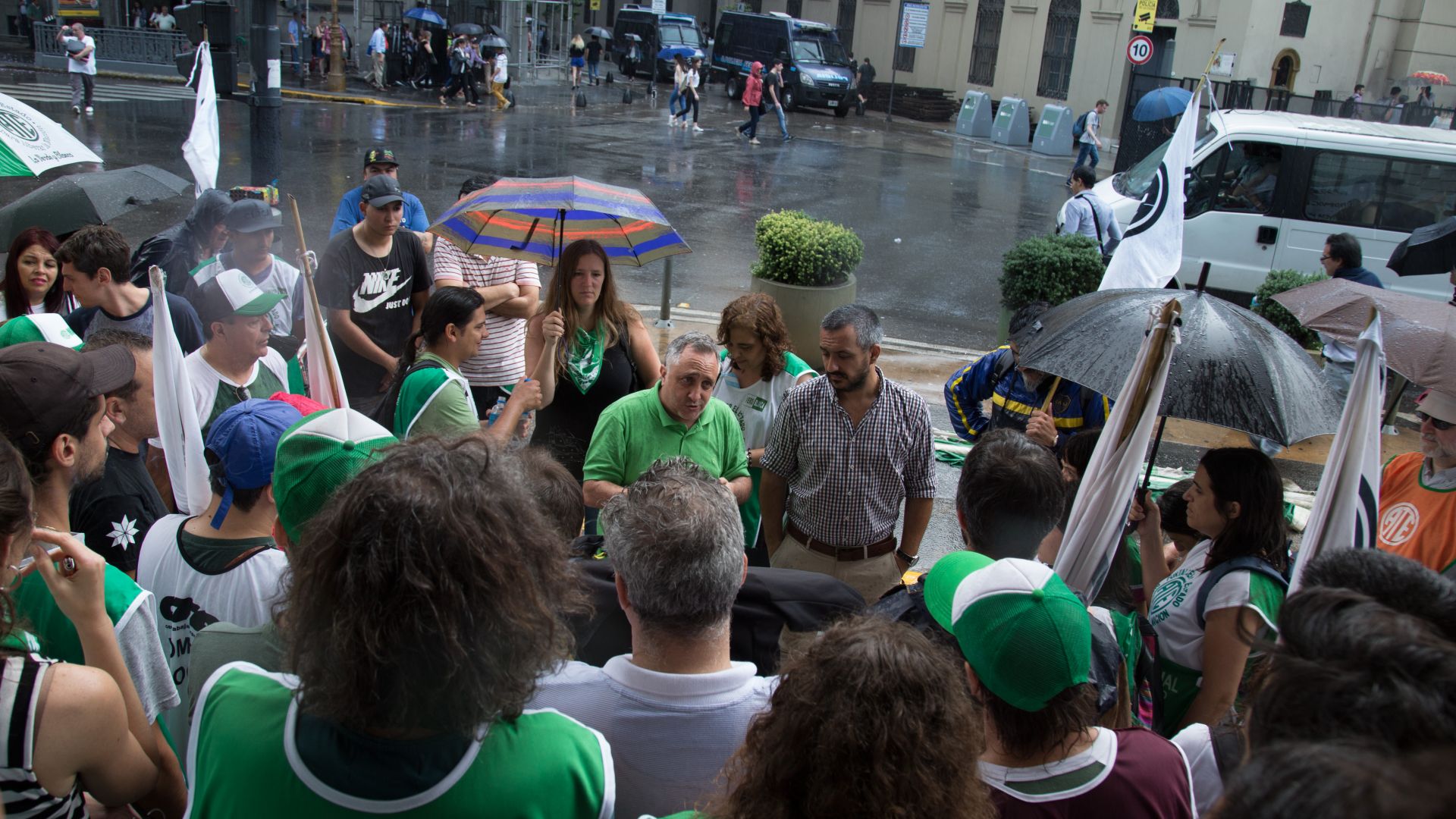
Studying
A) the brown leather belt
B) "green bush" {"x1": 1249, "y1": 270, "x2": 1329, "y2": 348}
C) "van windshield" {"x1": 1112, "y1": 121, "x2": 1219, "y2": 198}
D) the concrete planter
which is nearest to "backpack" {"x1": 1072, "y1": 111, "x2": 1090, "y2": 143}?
"van windshield" {"x1": 1112, "y1": 121, "x2": 1219, "y2": 198}

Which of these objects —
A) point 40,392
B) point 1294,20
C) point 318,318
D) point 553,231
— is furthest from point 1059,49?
point 40,392

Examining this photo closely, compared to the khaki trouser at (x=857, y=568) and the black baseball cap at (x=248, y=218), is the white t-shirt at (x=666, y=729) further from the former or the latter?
the black baseball cap at (x=248, y=218)

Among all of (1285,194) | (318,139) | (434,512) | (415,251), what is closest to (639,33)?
(318,139)

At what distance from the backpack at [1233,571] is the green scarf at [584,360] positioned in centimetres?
290

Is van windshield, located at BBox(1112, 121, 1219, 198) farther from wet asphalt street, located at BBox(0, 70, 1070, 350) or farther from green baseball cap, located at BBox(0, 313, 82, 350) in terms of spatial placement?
green baseball cap, located at BBox(0, 313, 82, 350)

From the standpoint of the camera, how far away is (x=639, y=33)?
116 feet

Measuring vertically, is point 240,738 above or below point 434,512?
→ below

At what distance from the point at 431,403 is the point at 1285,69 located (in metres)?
30.4

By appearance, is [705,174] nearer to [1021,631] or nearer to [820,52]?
[820,52]

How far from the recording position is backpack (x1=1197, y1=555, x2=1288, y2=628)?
305 centimetres

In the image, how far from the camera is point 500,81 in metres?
26.6

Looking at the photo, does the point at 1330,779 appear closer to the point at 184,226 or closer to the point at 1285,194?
the point at 184,226

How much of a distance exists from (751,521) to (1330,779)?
3584mm

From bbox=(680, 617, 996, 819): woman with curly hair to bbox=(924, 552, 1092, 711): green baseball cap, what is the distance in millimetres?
396
